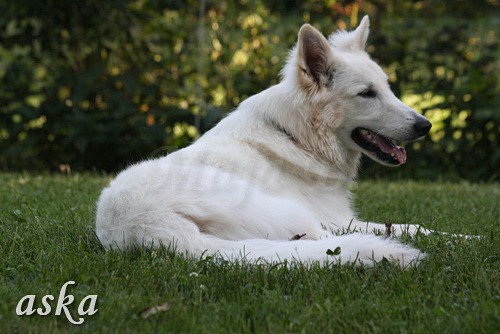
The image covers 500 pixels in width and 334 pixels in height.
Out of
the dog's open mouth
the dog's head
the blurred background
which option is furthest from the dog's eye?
the blurred background

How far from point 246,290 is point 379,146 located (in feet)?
5.84

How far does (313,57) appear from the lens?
399cm

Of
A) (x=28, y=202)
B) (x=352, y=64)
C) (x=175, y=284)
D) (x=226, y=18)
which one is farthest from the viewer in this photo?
(x=226, y=18)

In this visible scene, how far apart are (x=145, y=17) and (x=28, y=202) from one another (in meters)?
3.77

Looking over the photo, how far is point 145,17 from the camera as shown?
7996 millimetres

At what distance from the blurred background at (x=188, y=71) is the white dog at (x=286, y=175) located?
3.79 meters

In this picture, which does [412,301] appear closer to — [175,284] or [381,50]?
[175,284]

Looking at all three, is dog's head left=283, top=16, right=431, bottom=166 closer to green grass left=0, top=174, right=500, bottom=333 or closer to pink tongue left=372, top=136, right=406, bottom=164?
pink tongue left=372, top=136, right=406, bottom=164

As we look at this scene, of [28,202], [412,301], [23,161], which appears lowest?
[23,161]

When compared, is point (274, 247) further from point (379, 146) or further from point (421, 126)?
point (421, 126)

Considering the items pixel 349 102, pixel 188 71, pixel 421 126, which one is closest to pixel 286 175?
pixel 349 102

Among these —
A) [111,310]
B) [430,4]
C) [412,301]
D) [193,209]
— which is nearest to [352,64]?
[193,209]

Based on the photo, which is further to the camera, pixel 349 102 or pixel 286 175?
pixel 349 102

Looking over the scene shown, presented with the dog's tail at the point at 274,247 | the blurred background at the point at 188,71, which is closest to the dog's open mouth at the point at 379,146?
the dog's tail at the point at 274,247
